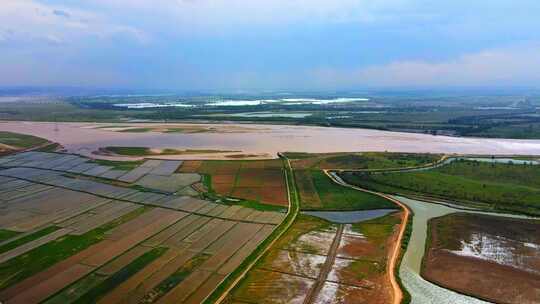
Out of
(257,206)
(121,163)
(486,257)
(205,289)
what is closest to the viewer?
(205,289)

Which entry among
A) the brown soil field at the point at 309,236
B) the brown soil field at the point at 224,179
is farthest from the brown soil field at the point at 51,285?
the brown soil field at the point at 224,179

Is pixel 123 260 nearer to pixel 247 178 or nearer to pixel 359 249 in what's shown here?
pixel 359 249

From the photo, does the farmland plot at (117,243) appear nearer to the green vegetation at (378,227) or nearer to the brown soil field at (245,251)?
the brown soil field at (245,251)

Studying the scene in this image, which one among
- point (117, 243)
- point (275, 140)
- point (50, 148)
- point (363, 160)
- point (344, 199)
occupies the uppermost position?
point (275, 140)

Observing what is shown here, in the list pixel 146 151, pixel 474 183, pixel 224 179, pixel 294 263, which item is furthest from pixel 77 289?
pixel 146 151

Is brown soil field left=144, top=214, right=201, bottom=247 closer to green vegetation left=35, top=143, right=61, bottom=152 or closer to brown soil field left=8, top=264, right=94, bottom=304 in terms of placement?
brown soil field left=8, top=264, right=94, bottom=304

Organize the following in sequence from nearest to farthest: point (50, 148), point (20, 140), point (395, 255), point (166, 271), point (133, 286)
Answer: point (133, 286), point (166, 271), point (395, 255), point (50, 148), point (20, 140)

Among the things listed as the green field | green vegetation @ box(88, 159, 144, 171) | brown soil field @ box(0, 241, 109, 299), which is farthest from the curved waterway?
the green field
